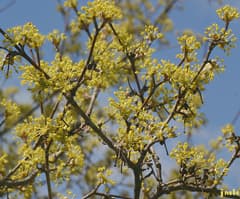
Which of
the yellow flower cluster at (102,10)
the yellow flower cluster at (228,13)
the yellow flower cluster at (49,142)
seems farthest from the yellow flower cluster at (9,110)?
the yellow flower cluster at (228,13)

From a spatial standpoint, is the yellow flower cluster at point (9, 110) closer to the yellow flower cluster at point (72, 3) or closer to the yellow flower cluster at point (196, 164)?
the yellow flower cluster at point (72, 3)

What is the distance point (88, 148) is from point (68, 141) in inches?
103

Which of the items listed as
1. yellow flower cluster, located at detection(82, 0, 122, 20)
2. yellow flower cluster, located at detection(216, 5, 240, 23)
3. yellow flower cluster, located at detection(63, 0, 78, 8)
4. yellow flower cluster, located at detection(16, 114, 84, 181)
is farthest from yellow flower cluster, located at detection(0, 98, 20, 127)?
yellow flower cluster, located at detection(216, 5, 240, 23)

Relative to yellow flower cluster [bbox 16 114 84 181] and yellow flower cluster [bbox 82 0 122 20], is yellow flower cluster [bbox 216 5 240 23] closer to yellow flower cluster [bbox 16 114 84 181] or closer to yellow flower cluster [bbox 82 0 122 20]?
yellow flower cluster [bbox 82 0 122 20]

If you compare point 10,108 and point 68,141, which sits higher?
point 10,108

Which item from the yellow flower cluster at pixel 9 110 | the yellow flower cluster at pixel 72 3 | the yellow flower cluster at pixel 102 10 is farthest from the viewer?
the yellow flower cluster at pixel 9 110

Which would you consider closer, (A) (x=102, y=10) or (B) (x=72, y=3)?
(A) (x=102, y=10)

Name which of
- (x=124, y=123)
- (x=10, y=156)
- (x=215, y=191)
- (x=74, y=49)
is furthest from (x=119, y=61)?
(x=10, y=156)

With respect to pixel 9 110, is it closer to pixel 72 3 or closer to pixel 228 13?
pixel 72 3

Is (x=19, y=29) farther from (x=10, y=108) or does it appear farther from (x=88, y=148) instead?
(x=88, y=148)

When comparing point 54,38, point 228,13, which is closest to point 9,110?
point 54,38

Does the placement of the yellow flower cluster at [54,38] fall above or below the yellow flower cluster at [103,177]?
above

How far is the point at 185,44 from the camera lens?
3.42 metres

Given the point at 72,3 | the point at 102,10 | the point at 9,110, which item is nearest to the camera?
the point at 102,10
